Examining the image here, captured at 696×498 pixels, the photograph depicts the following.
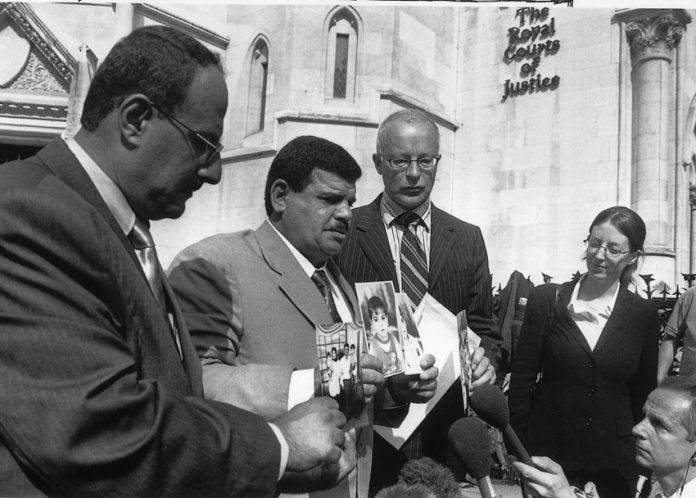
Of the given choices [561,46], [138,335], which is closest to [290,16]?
[561,46]

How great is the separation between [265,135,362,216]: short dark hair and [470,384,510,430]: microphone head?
722 mm

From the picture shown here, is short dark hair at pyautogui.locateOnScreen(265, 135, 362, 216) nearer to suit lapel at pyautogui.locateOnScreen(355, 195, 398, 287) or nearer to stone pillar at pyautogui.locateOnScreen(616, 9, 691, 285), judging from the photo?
suit lapel at pyautogui.locateOnScreen(355, 195, 398, 287)

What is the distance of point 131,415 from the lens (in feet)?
2.86

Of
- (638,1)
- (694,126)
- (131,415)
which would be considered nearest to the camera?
(131,415)

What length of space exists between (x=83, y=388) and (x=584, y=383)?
2.09 m

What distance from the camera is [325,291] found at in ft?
6.08

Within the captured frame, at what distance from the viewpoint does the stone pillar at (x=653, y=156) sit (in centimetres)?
344

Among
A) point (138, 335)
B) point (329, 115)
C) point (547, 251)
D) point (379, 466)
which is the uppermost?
point (329, 115)

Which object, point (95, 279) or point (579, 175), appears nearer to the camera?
point (95, 279)

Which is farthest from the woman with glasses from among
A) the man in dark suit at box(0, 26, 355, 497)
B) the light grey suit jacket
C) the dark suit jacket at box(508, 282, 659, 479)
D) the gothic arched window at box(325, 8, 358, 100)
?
the gothic arched window at box(325, 8, 358, 100)

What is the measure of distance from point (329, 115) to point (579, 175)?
144cm

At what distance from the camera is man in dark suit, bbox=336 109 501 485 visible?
7.52 ft

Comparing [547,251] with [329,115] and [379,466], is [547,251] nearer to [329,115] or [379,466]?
[329,115]

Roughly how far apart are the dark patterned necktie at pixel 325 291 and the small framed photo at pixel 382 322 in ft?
0.57
